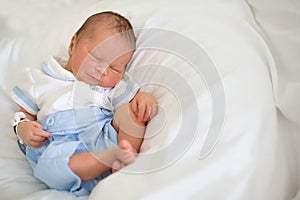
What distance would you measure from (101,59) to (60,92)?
0.11m

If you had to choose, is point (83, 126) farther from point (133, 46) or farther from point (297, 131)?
point (297, 131)

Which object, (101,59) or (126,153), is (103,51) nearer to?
(101,59)

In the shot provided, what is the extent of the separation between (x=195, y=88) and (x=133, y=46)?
0.22 metres

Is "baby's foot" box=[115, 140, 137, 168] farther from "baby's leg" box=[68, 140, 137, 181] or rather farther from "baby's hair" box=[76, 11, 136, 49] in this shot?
"baby's hair" box=[76, 11, 136, 49]

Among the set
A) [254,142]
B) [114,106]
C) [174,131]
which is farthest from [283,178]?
[114,106]

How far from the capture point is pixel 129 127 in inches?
33.2

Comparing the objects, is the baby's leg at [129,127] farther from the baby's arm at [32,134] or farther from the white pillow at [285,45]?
the white pillow at [285,45]

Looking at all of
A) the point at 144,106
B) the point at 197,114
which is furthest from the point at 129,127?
the point at 197,114

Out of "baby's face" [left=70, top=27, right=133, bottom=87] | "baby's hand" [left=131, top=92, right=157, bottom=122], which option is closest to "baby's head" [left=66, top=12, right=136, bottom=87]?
"baby's face" [left=70, top=27, right=133, bottom=87]

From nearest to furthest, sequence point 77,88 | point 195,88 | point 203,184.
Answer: point 203,184 → point 195,88 → point 77,88

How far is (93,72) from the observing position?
0.93m

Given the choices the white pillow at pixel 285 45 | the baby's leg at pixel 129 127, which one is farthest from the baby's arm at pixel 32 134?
the white pillow at pixel 285 45

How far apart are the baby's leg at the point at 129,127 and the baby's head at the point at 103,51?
0.32 feet

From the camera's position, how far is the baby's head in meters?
0.92
